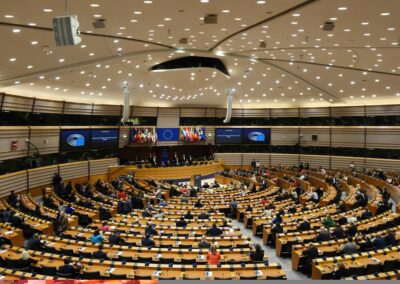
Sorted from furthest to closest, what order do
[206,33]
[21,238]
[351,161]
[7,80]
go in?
[351,161] → [7,80] → [206,33] → [21,238]

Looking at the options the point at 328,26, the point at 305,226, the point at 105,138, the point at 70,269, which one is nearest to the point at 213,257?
the point at 70,269

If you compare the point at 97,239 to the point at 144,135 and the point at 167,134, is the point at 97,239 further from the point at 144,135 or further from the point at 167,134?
the point at 167,134

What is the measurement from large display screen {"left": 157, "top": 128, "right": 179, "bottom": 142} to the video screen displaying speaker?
838cm

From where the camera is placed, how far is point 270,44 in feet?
55.8

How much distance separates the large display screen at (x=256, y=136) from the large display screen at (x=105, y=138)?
14391 millimetres

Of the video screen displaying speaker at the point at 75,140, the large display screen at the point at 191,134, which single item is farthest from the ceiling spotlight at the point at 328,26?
the large display screen at the point at 191,134

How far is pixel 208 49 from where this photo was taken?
19531mm

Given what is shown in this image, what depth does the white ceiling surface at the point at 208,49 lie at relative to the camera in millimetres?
11219

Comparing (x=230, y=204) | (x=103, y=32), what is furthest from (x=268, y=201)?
(x=103, y=32)

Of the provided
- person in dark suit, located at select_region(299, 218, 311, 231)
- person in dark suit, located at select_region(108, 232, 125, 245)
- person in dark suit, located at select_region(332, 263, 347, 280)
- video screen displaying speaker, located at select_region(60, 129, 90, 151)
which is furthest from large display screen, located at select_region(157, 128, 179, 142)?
person in dark suit, located at select_region(332, 263, 347, 280)

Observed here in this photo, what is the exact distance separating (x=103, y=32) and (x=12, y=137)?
484 inches

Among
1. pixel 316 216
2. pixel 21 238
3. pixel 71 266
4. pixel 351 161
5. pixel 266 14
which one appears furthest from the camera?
pixel 351 161

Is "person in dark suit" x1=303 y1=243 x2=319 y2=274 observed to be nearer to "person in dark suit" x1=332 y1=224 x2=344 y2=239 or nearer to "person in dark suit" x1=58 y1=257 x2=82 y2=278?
"person in dark suit" x1=332 y1=224 x2=344 y2=239

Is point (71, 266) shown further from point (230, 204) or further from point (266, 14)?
point (230, 204)
